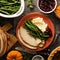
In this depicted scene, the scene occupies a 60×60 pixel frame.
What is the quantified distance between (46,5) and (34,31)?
16 cm

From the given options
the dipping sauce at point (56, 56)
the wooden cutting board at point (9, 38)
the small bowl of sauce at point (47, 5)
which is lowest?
the dipping sauce at point (56, 56)

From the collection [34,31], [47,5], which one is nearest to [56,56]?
[34,31]

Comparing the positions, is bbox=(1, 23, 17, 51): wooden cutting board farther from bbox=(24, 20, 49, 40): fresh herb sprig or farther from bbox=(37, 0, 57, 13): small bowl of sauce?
bbox=(37, 0, 57, 13): small bowl of sauce

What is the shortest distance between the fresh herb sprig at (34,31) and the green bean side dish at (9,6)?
0.11 meters

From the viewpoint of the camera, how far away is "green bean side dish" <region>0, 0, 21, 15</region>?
1.61 meters

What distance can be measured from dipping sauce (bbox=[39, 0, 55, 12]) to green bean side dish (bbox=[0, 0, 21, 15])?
0.13 m

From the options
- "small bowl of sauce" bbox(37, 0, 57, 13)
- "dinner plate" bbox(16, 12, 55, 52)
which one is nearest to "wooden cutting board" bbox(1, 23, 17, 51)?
"dinner plate" bbox(16, 12, 55, 52)

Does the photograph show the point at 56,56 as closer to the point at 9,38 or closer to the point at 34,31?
the point at 34,31

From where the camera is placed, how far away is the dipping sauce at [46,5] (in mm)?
1639

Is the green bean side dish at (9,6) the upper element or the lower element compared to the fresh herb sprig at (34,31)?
upper

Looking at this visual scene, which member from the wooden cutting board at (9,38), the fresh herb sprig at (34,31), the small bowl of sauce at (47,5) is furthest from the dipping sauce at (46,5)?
the wooden cutting board at (9,38)

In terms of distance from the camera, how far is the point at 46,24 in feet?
5.47

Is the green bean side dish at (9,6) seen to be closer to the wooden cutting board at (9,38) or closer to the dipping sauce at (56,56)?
the wooden cutting board at (9,38)

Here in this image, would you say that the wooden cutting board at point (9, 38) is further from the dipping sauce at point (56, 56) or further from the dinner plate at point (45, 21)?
the dipping sauce at point (56, 56)
